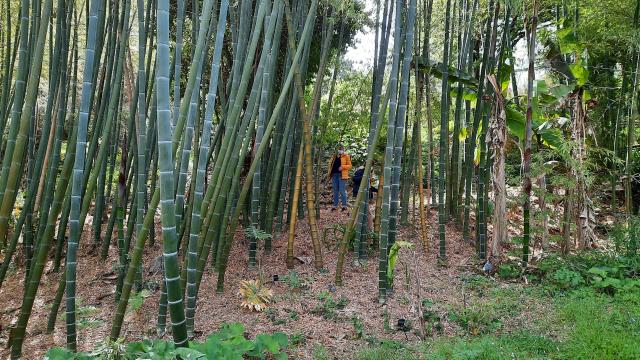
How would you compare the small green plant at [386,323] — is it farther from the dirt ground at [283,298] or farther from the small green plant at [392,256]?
the small green plant at [392,256]

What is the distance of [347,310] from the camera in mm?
3746

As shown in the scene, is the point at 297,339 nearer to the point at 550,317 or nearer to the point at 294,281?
the point at 294,281

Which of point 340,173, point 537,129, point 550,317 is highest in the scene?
point 537,129

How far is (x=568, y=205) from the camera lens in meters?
4.77

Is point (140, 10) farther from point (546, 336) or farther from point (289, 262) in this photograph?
point (546, 336)

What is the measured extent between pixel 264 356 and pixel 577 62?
14.4ft

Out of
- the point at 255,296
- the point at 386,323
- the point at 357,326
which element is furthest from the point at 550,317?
the point at 255,296

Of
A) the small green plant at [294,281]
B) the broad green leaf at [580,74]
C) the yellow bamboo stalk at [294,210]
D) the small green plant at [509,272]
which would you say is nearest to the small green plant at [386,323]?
the small green plant at [294,281]

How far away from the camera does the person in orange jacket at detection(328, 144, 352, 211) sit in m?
6.31

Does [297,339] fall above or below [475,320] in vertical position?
below

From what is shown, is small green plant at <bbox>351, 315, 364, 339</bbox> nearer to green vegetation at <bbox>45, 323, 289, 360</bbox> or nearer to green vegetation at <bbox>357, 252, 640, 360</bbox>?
green vegetation at <bbox>357, 252, 640, 360</bbox>

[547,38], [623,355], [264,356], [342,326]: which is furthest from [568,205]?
[264,356]

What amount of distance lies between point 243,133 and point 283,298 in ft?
5.02

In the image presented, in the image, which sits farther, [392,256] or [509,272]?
[509,272]
